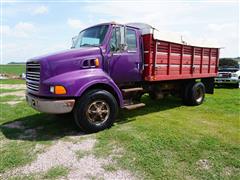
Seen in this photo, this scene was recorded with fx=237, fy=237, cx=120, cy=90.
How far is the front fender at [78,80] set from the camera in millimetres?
4715

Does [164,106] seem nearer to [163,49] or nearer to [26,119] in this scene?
[163,49]

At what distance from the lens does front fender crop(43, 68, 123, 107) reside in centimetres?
471

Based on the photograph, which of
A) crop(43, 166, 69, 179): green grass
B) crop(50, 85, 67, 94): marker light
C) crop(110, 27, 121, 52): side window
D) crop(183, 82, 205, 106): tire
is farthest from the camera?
crop(183, 82, 205, 106): tire

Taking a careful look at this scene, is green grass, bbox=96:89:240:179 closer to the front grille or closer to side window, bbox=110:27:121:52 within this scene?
the front grille

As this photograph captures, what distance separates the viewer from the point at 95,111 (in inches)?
203

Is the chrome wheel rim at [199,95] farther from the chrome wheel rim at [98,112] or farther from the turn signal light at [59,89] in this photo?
the turn signal light at [59,89]

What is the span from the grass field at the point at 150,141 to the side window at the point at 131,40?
1.85 meters

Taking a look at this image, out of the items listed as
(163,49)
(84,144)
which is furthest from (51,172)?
(163,49)

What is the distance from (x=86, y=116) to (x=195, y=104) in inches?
173

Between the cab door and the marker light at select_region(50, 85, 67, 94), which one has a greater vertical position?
the cab door

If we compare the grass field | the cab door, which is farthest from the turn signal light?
the cab door

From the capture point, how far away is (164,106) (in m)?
7.86

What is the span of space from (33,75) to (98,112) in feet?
5.38

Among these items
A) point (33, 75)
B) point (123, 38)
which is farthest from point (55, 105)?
point (123, 38)
